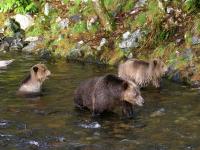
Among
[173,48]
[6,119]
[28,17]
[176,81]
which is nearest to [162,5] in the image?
[173,48]

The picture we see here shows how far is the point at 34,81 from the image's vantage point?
1844 centimetres

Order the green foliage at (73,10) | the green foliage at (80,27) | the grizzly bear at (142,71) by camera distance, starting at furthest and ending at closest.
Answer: the green foliage at (73,10) → the green foliage at (80,27) → the grizzly bear at (142,71)

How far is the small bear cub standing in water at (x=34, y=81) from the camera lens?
18.1 metres

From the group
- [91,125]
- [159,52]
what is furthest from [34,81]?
[159,52]

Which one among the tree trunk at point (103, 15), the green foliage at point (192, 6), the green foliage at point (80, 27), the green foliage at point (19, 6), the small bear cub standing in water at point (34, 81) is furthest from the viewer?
the green foliage at point (19, 6)

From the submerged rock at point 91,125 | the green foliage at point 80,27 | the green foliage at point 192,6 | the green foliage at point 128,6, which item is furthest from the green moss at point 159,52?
the submerged rock at point 91,125

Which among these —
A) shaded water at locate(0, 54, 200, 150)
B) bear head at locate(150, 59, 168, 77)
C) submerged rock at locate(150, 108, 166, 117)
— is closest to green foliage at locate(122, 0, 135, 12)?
bear head at locate(150, 59, 168, 77)

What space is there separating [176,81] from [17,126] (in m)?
7.21

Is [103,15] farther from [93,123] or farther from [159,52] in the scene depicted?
[93,123]

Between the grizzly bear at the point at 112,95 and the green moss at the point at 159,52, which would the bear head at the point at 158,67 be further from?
the grizzly bear at the point at 112,95

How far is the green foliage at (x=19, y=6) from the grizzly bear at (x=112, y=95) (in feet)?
46.9

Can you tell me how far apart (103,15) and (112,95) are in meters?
10.4

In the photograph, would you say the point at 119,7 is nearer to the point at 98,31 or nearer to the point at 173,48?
the point at 98,31

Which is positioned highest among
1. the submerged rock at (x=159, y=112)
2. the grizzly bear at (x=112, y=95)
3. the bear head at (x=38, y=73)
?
the bear head at (x=38, y=73)
